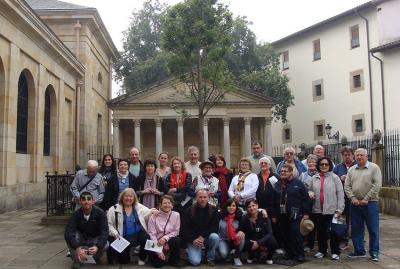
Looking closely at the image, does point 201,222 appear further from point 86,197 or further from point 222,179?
point 86,197

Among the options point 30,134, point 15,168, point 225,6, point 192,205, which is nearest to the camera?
point 192,205

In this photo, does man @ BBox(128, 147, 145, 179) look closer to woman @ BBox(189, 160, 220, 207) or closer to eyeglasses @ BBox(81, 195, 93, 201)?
woman @ BBox(189, 160, 220, 207)

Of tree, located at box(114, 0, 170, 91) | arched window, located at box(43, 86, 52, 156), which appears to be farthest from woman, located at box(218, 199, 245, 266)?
tree, located at box(114, 0, 170, 91)

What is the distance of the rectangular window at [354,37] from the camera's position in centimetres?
3538

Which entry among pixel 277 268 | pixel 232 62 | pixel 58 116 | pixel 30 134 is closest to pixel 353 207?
pixel 277 268

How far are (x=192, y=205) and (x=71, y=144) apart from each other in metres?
15.8

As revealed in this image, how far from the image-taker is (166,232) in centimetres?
756

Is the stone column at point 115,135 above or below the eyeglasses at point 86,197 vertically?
above

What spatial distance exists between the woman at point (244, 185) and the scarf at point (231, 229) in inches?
12.9

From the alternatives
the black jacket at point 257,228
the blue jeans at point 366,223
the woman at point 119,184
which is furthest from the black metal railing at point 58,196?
the blue jeans at point 366,223

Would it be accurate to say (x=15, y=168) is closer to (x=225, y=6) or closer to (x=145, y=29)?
(x=225, y=6)

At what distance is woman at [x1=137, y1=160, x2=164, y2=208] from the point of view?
834cm

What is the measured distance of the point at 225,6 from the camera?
18.9 m

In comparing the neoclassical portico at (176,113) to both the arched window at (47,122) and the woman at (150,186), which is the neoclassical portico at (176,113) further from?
the woman at (150,186)
